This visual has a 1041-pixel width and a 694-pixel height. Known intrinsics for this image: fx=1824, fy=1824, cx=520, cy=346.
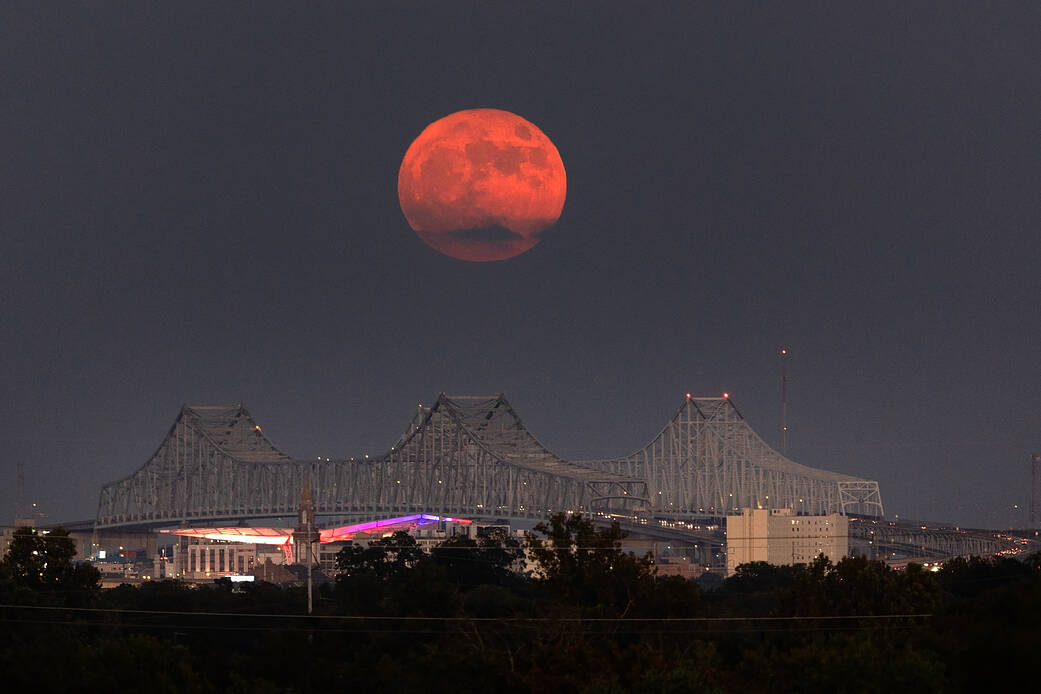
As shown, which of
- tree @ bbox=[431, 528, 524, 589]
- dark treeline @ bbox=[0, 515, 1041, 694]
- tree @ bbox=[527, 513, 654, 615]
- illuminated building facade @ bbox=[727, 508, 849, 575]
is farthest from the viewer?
illuminated building facade @ bbox=[727, 508, 849, 575]

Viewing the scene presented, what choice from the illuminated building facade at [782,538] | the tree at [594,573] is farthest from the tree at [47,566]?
the illuminated building facade at [782,538]

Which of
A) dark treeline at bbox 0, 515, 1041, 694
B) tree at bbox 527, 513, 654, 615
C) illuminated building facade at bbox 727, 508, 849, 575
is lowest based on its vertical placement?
dark treeline at bbox 0, 515, 1041, 694

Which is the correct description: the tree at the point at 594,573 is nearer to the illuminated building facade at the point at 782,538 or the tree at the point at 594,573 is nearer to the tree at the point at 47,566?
the tree at the point at 47,566

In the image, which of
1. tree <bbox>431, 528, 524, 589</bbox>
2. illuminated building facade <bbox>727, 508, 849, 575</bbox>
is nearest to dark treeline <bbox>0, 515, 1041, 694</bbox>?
tree <bbox>431, 528, 524, 589</bbox>

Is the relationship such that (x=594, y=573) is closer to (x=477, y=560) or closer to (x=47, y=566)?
(x=47, y=566)

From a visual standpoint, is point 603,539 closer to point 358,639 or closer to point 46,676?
point 358,639

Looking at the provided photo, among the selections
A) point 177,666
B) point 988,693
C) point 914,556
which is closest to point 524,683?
point 177,666

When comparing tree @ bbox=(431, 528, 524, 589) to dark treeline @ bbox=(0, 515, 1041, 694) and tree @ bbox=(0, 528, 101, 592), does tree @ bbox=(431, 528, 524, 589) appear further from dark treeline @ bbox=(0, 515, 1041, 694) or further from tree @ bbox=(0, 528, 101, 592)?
dark treeline @ bbox=(0, 515, 1041, 694)
